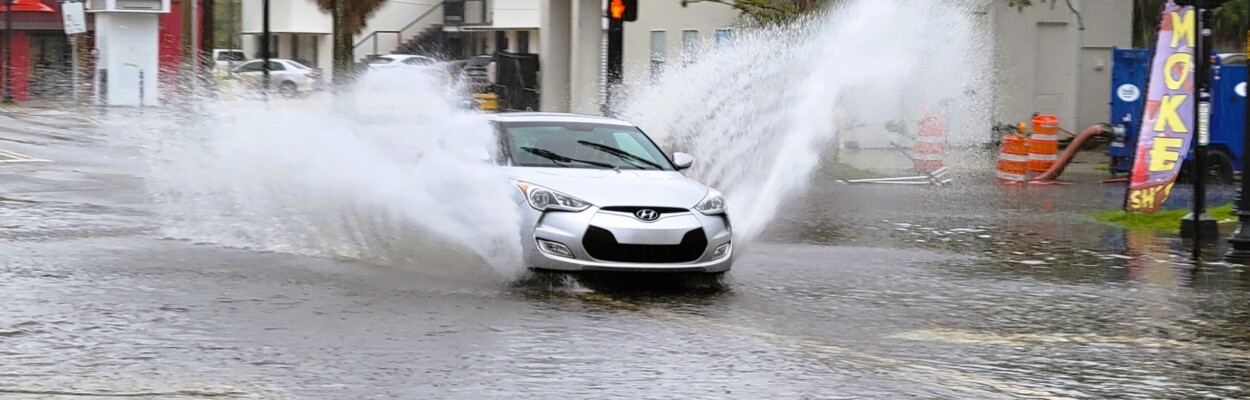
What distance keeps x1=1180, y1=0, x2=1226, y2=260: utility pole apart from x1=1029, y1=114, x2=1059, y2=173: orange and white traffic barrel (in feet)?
29.6

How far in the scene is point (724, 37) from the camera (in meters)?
31.7

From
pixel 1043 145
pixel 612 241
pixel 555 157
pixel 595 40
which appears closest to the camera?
pixel 612 241

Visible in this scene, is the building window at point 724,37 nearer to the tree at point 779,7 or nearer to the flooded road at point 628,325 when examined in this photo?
the tree at point 779,7

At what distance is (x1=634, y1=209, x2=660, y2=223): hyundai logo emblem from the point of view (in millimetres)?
11562

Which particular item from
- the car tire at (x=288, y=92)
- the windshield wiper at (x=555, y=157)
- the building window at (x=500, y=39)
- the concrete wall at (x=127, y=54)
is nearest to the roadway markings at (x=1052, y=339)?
the windshield wiper at (x=555, y=157)

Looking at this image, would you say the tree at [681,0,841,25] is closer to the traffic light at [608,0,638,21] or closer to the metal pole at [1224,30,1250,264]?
the traffic light at [608,0,638,21]

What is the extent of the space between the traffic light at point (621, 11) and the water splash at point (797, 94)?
76.1 inches

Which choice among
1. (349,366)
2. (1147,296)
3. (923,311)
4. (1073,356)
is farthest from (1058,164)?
(349,366)

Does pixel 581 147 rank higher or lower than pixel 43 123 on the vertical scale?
higher

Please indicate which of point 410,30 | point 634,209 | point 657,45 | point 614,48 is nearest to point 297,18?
point 410,30

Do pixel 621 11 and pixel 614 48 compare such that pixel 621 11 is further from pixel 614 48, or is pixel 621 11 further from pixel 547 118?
pixel 547 118

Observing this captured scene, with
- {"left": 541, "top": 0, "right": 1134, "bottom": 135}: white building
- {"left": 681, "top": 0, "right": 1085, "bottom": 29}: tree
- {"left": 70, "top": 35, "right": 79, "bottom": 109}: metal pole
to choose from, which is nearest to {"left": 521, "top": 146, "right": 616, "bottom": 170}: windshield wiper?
{"left": 681, "top": 0, "right": 1085, "bottom": 29}: tree

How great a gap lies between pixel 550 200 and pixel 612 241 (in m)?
0.59

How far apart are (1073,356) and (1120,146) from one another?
56.5 ft
